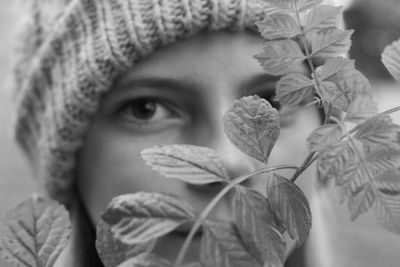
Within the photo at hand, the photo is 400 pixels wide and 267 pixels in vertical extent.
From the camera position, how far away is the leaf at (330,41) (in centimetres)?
26

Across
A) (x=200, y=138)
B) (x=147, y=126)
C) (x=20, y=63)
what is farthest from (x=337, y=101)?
(x=20, y=63)

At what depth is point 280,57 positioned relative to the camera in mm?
267

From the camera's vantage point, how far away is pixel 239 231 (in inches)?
8.3

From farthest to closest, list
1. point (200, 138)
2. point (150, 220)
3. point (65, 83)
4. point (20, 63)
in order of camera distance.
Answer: point (20, 63) → point (65, 83) → point (200, 138) → point (150, 220)

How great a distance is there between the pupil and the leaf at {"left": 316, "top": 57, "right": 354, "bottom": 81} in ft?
2.15

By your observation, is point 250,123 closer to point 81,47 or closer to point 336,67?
point 336,67

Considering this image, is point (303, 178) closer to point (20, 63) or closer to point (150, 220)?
point (20, 63)

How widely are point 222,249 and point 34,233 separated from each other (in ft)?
0.24

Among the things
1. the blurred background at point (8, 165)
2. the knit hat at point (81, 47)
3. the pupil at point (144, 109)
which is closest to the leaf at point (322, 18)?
the knit hat at point (81, 47)

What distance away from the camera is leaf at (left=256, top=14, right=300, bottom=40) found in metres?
0.26

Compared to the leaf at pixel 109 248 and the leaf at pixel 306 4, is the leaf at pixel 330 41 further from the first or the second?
the leaf at pixel 109 248

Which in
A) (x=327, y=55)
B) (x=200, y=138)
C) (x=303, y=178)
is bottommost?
(x=303, y=178)

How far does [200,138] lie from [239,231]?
0.58m

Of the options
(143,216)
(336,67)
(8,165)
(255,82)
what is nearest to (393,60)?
(336,67)
